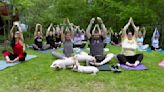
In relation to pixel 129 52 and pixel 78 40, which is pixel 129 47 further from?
pixel 78 40

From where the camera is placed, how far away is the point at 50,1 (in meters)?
29.8

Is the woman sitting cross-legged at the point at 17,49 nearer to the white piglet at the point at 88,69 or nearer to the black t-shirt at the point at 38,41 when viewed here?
the white piglet at the point at 88,69

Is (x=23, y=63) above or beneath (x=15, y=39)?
beneath

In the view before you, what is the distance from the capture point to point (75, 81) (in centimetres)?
757

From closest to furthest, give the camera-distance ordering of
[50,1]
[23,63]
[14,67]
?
[14,67] → [23,63] → [50,1]

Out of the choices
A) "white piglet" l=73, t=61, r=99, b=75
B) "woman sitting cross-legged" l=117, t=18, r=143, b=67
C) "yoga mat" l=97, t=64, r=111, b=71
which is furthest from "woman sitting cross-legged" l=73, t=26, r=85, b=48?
"white piglet" l=73, t=61, r=99, b=75

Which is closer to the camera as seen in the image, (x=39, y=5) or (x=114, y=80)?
(x=114, y=80)

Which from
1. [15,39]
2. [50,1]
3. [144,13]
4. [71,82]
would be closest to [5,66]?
[15,39]

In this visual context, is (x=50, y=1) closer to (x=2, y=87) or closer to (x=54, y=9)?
(x=54, y=9)

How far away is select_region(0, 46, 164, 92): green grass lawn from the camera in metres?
7.07

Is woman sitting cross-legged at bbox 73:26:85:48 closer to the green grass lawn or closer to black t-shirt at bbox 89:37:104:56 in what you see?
black t-shirt at bbox 89:37:104:56

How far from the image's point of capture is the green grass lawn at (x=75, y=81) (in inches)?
278

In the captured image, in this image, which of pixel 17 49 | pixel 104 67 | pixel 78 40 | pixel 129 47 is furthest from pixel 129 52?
pixel 78 40

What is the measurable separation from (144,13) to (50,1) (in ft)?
37.6
